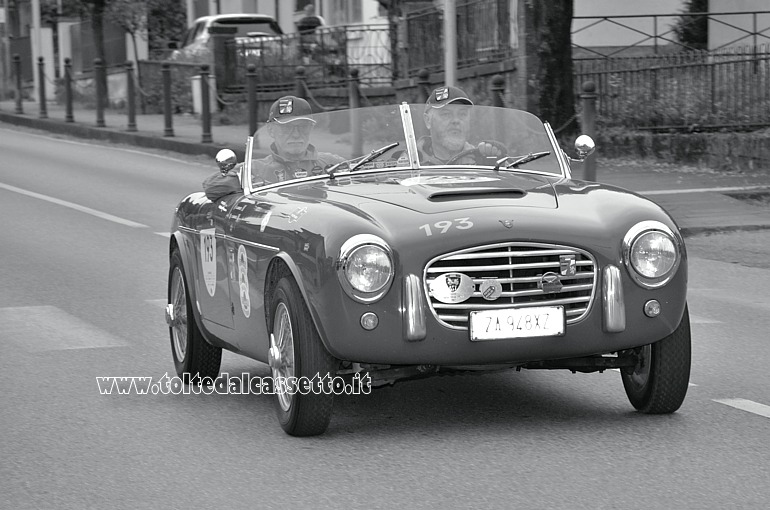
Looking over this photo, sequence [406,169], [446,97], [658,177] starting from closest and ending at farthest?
1. [406,169]
2. [446,97]
3. [658,177]

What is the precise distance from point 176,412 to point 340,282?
4.81 feet

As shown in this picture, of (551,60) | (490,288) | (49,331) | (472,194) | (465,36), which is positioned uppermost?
(465,36)

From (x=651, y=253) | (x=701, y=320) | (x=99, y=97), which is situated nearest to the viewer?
(x=651, y=253)

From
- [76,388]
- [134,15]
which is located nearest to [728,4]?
[134,15]

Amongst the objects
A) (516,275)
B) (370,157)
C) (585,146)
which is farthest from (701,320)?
(516,275)

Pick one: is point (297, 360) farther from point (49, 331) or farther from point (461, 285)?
point (49, 331)

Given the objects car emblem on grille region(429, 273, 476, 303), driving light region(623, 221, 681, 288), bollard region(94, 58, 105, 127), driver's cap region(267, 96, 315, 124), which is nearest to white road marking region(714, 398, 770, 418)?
driving light region(623, 221, 681, 288)

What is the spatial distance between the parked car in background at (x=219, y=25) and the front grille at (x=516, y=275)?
89.3ft

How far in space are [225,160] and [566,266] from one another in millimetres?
2073

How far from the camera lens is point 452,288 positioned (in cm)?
591

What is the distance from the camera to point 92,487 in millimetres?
5438

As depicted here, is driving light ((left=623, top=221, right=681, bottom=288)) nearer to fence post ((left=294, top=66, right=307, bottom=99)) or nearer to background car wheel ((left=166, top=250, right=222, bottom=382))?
background car wheel ((left=166, top=250, right=222, bottom=382))

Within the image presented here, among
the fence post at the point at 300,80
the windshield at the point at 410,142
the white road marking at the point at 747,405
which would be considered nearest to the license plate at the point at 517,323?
the white road marking at the point at 747,405

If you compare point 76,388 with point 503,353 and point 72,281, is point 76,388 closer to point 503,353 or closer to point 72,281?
point 503,353
